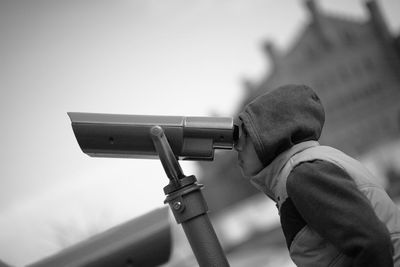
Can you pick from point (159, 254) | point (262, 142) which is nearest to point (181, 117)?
point (262, 142)

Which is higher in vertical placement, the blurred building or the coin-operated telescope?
the blurred building

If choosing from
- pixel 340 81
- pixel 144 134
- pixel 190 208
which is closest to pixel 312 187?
pixel 190 208

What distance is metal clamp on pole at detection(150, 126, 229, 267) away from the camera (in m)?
1.05

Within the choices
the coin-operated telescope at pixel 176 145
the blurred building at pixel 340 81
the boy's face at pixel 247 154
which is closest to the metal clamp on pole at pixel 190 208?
the coin-operated telescope at pixel 176 145

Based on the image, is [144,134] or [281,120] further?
[281,120]

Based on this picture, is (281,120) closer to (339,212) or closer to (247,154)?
(247,154)

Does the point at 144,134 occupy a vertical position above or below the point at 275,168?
above

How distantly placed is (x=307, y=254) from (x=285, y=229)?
0.09 meters

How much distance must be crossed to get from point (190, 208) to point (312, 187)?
0.33 meters

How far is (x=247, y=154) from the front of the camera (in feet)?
4.35

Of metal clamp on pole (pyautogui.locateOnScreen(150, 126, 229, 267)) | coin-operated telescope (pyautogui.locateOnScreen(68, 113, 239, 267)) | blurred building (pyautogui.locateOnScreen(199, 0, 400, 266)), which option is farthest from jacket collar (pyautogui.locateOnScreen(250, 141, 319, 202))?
blurred building (pyautogui.locateOnScreen(199, 0, 400, 266))

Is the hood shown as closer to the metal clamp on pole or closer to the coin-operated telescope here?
the coin-operated telescope

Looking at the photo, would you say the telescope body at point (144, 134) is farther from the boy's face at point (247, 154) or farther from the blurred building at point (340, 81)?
the blurred building at point (340, 81)

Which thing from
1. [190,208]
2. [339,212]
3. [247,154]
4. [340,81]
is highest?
[340,81]
